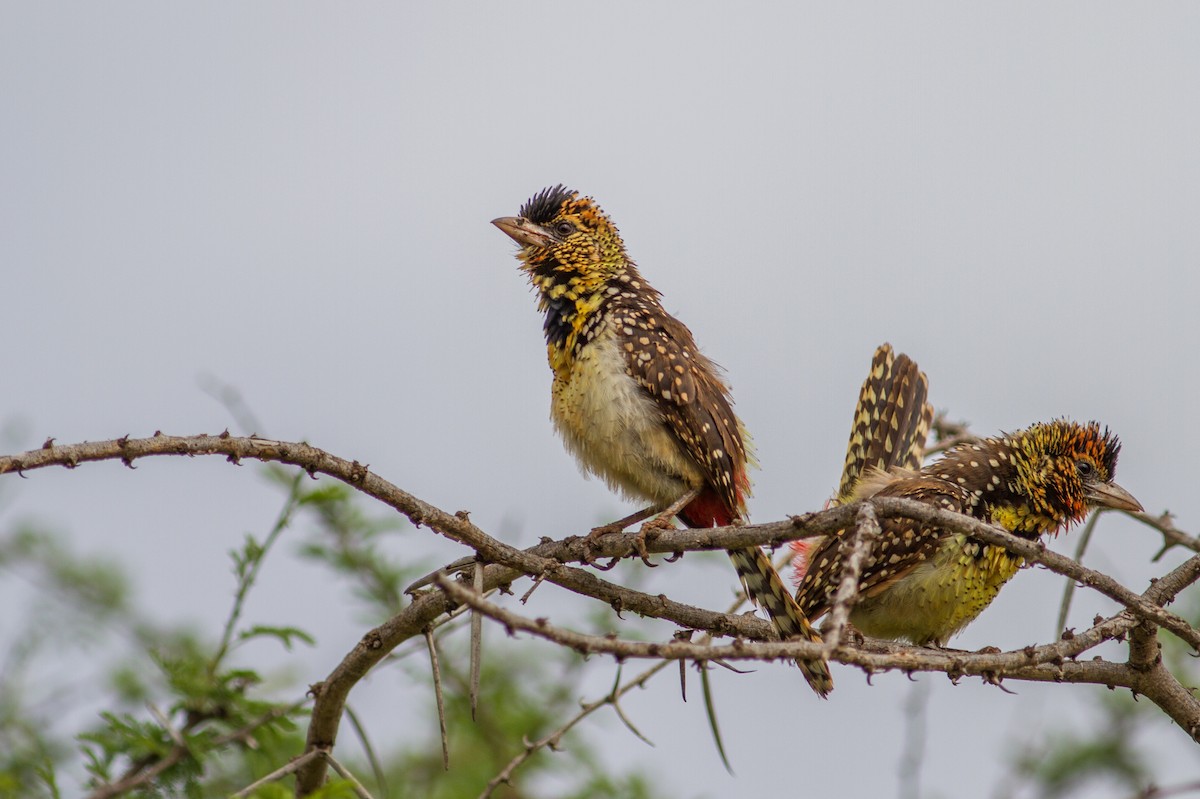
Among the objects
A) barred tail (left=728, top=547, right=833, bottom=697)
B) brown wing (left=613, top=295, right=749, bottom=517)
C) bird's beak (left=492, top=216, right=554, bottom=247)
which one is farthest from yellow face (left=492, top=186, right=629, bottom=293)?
barred tail (left=728, top=547, right=833, bottom=697)

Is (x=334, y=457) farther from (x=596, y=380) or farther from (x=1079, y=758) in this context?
(x=1079, y=758)

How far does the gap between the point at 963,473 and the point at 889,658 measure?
267cm

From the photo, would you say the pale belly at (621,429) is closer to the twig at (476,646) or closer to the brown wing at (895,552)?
the brown wing at (895,552)

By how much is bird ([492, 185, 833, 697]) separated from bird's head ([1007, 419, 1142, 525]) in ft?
3.33

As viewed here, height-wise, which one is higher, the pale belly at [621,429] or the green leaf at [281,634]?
the pale belly at [621,429]

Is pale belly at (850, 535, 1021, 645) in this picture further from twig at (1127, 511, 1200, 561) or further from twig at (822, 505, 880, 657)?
twig at (822, 505, 880, 657)

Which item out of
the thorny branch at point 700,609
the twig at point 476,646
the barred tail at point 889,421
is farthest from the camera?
the barred tail at point 889,421

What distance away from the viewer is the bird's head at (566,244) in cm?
498

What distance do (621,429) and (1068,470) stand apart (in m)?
1.60

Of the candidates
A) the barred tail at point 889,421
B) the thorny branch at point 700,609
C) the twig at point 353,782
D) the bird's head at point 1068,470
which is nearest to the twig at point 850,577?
the thorny branch at point 700,609

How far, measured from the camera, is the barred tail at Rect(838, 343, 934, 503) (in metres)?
5.63

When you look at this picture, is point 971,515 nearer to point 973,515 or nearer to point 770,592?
point 973,515

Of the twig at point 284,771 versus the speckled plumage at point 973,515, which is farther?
the speckled plumage at point 973,515

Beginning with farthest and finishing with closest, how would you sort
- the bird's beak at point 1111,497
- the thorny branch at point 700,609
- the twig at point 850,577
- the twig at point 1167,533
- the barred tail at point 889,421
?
the barred tail at point 889,421, the bird's beak at point 1111,497, the twig at point 1167,533, the thorny branch at point 700,609, the twig at point 850,577
